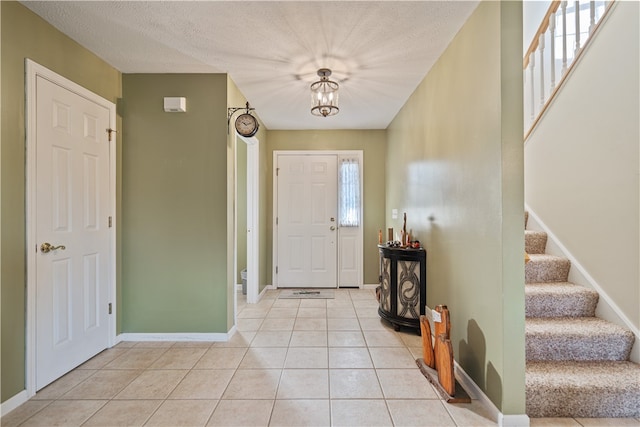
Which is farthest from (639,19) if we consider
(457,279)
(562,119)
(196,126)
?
(196,126)

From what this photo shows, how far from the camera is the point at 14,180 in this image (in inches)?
74.7

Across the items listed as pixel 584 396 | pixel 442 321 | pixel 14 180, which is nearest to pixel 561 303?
pixel 584 396

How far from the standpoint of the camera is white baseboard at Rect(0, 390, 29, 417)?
1.82 m

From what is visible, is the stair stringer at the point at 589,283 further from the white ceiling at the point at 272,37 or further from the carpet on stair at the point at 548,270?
the white ceiling at the point at 272,37

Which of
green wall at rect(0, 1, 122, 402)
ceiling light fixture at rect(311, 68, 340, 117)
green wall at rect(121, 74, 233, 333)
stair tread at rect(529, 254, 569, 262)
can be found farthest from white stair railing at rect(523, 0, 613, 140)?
green wall at rect(0, 1, 122, 402)

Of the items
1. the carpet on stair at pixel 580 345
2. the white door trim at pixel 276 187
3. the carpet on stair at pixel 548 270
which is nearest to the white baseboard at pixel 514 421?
the carpet on stair at pixel 580 345

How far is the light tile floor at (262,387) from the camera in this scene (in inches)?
69.5

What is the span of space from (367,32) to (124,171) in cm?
242

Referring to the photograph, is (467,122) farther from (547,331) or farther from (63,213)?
(63,213)

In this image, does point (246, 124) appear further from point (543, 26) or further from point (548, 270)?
point (543, 26)

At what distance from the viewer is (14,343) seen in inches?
75.0

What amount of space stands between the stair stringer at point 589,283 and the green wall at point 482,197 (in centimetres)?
97

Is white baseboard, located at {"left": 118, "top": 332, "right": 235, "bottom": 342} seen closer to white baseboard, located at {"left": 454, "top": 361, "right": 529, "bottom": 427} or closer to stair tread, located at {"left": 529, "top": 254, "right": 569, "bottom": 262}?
white baseboard, located at {"left": 454, "top": 361, "right": 529, "bottom": 427}

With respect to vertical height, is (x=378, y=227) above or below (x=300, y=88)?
below
